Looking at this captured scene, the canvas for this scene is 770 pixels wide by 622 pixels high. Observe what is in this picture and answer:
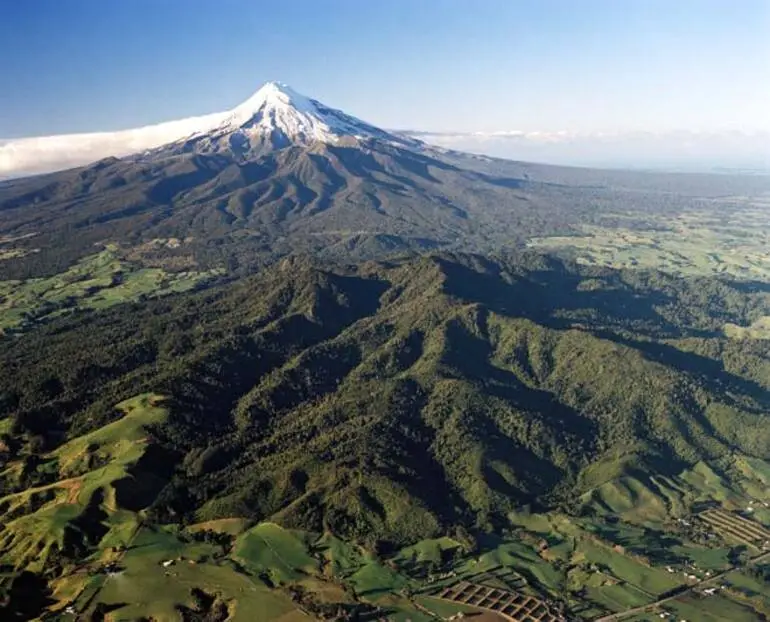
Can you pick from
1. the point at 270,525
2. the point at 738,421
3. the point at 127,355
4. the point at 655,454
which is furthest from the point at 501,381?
the point at 127,355

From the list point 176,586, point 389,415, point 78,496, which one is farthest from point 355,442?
point 78,496

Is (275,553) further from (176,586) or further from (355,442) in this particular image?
(355,442)

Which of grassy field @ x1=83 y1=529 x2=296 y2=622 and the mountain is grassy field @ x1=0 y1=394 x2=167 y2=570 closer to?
the mountain

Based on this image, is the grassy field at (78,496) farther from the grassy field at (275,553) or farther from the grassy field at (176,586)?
the grassy field at (275,553)

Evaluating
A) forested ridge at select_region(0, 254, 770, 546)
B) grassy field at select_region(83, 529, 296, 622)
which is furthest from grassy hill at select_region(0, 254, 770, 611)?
grassy field at select_region(83, 529, 296, 622)

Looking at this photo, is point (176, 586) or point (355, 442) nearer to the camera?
point (176, 586)

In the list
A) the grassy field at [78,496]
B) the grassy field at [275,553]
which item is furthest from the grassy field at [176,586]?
the grassy field at [78,496]

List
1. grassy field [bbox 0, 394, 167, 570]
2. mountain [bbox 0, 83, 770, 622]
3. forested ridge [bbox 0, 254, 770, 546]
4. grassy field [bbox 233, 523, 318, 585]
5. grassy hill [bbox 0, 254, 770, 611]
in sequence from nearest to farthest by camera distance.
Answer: mountain [bbox 0, 83, 770, 622] → grassy field [bbox 233, 523, 318, 585] → grassy field [bbox 0, 394, 167, 570] → grassy hill [bbox 0, 254, 770, 611] → forested ridge [bbox 0, 254, 770, 546]

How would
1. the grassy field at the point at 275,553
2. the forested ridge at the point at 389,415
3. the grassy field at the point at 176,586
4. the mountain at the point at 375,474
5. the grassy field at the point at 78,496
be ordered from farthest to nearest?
the forested ridge at the point at 389,415 < the grassy field at the point at 78,496 < the grassy field at the point at 275,553 < the mountain at the point at 375,474 < the grassy field at the point at 176,586

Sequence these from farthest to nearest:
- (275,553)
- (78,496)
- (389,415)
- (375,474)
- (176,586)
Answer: (389,415) → (375,474) → (78,496) → (275,553) → (176,586)

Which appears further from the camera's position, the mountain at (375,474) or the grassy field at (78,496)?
the grassy field at (78,496)

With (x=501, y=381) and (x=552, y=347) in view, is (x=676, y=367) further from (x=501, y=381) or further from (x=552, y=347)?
(x=501, y=381)
